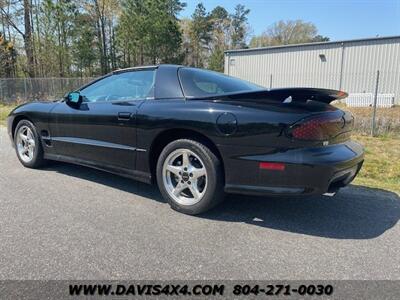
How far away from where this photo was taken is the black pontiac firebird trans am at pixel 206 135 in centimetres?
299

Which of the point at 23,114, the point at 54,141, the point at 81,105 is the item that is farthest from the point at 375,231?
the point at 23,114

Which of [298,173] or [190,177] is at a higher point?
[298,173]

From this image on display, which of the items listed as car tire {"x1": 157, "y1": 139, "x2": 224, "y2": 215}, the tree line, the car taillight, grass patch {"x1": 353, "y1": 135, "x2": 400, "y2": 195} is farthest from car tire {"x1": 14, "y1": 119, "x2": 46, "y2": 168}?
the tree line

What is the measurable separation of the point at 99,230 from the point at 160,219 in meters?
0.58

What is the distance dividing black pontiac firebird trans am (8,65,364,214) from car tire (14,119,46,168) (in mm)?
713

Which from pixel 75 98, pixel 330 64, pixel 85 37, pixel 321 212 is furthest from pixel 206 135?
pixel 85 37

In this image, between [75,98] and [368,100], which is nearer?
[75,98]

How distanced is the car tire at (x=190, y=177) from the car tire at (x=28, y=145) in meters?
2.36

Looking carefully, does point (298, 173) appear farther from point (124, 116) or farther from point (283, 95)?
point (124, 116)

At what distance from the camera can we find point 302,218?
3434mm

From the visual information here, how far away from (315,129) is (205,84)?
1.31 metres

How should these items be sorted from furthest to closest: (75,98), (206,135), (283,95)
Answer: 1. (75,98)
2. (206,135)
3. (283,95)

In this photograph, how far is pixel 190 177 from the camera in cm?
347

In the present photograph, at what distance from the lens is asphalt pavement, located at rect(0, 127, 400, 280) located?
251 cm
